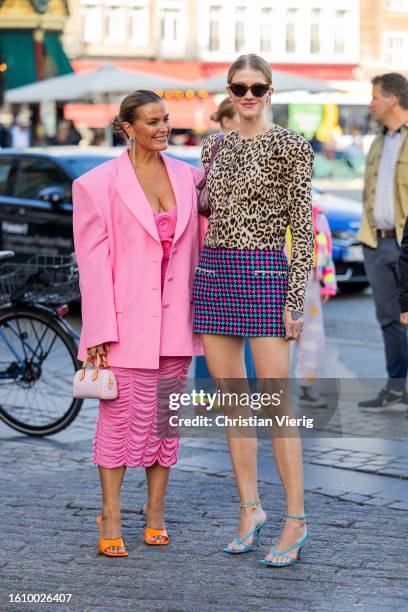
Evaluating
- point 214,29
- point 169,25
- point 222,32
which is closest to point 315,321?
point 169,25

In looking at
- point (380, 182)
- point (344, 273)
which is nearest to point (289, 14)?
point (344, 273)

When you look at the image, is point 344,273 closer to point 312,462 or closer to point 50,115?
point 312,462

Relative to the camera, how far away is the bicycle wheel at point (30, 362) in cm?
751

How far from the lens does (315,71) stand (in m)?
63.9

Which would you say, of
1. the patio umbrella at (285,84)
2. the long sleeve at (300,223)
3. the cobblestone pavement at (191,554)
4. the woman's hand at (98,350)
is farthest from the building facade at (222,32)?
the long sleeve at (300,223)

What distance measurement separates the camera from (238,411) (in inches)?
204

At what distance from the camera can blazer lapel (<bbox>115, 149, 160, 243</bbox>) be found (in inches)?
200

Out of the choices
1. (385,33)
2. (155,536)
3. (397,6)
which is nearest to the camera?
(155,536)

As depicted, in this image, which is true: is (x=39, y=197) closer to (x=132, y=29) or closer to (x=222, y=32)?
(x=132, y=29)

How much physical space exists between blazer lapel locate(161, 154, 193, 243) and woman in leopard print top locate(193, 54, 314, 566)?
119 mm

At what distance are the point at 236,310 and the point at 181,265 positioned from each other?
331 mm

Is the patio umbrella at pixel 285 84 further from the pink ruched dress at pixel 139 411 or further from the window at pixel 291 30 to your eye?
the window at pixel 291 30

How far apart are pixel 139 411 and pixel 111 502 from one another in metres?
0.39

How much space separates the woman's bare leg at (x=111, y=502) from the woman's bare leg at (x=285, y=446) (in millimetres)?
647
